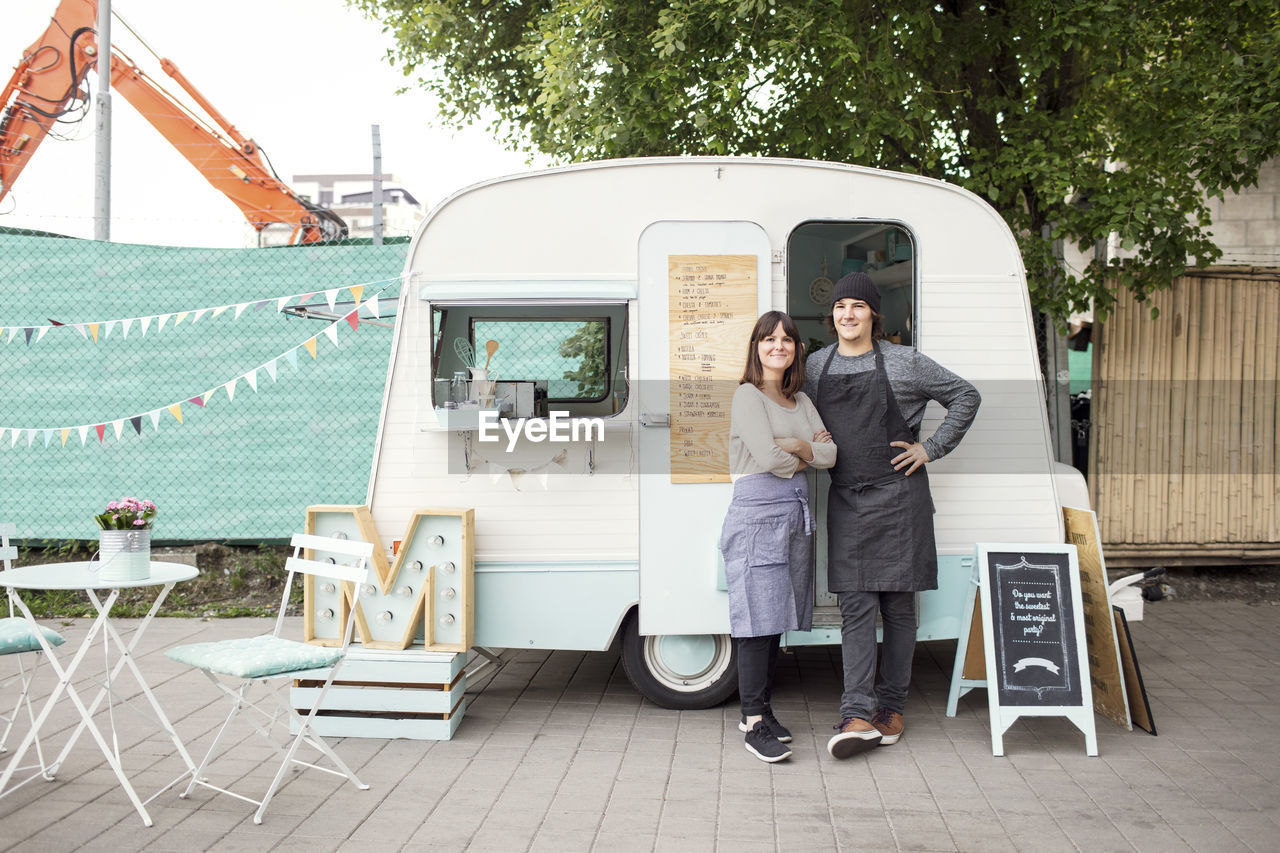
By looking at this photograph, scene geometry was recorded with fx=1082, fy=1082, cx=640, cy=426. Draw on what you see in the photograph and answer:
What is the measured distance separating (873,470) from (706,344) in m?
0.95

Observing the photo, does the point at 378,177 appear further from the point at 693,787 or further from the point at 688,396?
the point at 693,787

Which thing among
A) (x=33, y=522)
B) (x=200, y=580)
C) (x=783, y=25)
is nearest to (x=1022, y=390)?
(x=783, y=25)

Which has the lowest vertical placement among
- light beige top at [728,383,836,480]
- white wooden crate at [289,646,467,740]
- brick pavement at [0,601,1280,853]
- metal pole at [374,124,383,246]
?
brick pavement at [0,601,1280,853]

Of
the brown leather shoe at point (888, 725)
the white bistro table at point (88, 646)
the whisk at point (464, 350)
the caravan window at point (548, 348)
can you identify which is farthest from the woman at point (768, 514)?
the white bistro table at point (88, 646)

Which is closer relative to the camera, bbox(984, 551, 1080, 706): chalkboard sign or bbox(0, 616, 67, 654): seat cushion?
bbox(0, 616, 67, 654): seat cushion

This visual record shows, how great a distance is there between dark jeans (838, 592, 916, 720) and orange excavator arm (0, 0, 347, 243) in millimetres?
5200

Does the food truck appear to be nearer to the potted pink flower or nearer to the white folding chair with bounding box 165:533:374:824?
the white folding chair with bounding box 165:533:374:824

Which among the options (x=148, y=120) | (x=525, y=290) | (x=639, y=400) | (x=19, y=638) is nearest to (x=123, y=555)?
(x=19, y=638)

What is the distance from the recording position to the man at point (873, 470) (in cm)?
454

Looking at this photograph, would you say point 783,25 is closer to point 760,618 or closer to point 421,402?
point 421,402

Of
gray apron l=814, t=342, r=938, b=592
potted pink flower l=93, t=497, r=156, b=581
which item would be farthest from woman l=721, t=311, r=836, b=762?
potted pink flower l=93, t=497, r=156, b=581

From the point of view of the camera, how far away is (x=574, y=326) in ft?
18.7

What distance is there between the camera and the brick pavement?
360 centimetres

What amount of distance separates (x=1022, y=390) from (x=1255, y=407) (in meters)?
3.88
